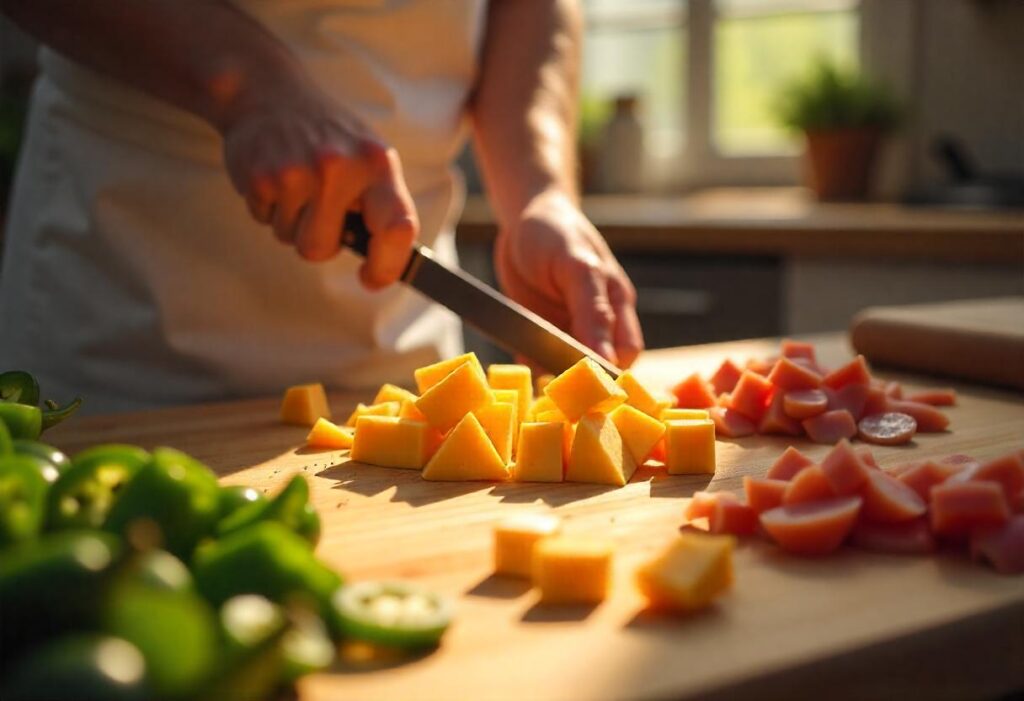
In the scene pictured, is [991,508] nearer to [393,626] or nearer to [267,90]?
[393,626]

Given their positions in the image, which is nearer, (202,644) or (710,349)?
(202,644)

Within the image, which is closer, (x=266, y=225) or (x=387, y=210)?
(x=387, y=210)

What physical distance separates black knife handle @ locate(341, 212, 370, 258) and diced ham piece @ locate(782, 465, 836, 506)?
23.2 inches

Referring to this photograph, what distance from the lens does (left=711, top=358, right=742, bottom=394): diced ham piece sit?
1.40 metres

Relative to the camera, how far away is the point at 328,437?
122 centimetres

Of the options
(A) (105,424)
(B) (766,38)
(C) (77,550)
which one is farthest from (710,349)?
(B) (766,38)

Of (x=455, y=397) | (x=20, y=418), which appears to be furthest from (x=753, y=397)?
(x=20, y=418)

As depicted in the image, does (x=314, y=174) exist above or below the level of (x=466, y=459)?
above

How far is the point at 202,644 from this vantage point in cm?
56

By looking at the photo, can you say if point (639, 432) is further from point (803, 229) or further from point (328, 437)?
point (803, 229)

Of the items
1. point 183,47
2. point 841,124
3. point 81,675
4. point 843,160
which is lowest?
point 81,675

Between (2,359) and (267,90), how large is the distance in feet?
2.40

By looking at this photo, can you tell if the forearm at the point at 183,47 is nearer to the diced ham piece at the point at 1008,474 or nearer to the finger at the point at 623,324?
the finger at the point at 623,324

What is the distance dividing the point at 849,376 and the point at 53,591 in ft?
3.07
